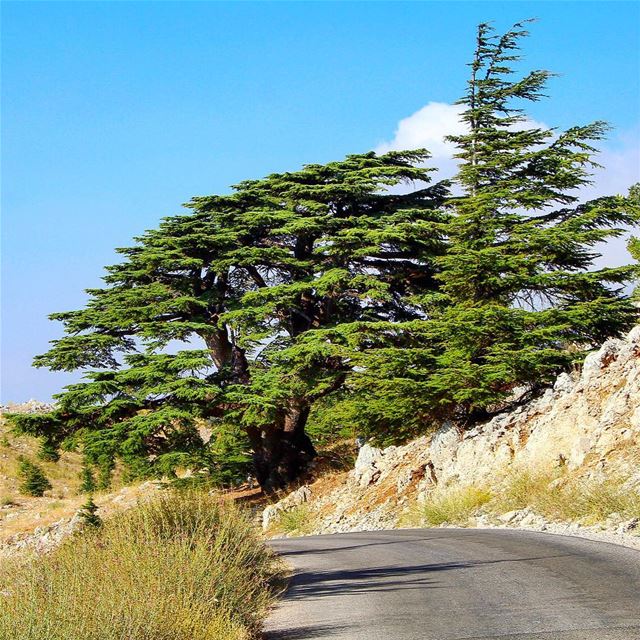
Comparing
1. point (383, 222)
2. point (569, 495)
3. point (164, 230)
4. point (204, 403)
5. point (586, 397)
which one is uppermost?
point (164, 230)

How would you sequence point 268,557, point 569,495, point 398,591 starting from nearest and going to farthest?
point 398,591 < point 268,557 < point 569,495

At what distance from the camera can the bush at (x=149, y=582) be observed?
257 inches

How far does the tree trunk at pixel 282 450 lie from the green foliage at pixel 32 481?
1966 centimetres

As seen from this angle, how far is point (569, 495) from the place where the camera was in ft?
57.9

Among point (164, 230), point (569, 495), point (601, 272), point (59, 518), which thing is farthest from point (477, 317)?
point (59, 518)

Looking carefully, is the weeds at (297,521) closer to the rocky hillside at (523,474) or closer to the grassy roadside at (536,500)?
the rocky hillside at (523,474)

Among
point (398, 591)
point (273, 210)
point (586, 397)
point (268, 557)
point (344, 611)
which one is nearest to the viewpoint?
point (344, 611)

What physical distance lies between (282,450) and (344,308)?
6.25 metres

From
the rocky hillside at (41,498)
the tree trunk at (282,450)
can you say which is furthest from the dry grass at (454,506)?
the tree trunk at (282,450)

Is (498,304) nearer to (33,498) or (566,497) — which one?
(566,497)

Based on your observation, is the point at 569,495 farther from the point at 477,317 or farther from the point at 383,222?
the point at 383,222

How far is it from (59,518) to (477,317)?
65.9ft

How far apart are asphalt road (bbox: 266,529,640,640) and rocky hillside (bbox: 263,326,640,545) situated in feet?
7.97

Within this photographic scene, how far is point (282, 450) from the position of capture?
33906mm
